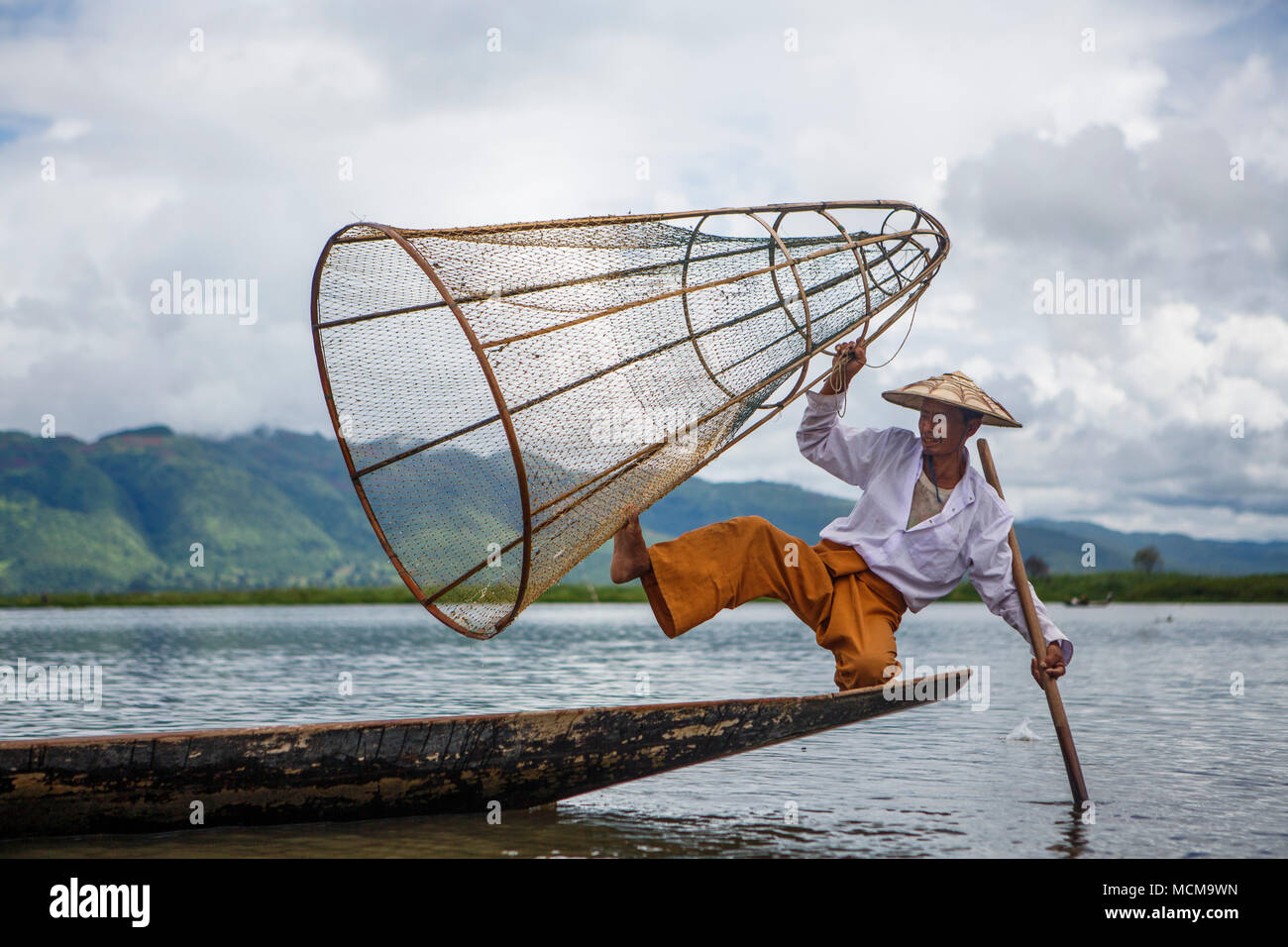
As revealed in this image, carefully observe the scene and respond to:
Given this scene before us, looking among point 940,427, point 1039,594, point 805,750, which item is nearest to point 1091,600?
point 1039,594

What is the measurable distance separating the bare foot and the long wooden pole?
1647 millimetres

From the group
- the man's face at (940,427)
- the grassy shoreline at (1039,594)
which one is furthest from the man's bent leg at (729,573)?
the grassy shoreline at (1039,594)

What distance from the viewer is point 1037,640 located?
519cm

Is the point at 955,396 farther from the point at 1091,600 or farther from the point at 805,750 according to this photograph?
the point at 1091,600

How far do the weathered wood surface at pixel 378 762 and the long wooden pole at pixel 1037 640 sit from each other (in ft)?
1.35

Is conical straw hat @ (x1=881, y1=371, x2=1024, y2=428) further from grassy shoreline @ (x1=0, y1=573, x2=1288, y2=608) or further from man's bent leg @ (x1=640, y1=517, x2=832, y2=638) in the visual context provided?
grassy shoreline @ (x1=0, y1=573, x2=1288, y2=608)

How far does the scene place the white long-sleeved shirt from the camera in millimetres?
5293

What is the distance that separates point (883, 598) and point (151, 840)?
3.43 m

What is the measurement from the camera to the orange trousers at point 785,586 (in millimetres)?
4973

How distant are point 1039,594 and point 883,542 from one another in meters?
52.9

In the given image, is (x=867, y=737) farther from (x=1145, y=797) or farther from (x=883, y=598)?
(x=883, y=598)

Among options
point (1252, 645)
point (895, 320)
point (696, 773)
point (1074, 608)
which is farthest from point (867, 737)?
point (1074, 608)

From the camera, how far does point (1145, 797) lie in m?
6.17

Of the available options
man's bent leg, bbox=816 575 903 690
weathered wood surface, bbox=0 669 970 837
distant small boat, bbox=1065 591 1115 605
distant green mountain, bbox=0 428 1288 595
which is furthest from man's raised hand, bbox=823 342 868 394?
distant green mountain, bbox=0 428 1288 595
